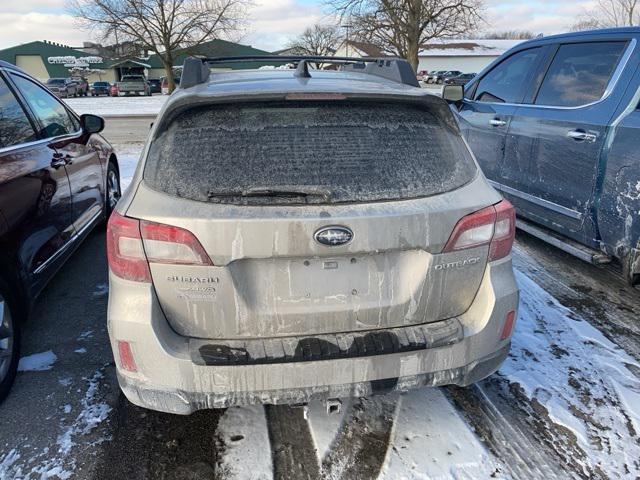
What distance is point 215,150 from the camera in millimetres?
2141

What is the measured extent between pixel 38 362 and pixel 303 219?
2293 millimetres

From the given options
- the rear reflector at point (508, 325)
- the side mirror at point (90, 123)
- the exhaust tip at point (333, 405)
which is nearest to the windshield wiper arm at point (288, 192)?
the exhaust tip at point (333, 405)

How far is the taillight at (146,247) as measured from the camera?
2.00m

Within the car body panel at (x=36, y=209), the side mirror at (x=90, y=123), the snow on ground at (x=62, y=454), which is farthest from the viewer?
the side mirror at (x=90, y=123)

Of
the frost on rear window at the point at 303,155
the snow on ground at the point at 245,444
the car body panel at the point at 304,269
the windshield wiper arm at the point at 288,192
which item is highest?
the frost on rear window at the point at 303,155

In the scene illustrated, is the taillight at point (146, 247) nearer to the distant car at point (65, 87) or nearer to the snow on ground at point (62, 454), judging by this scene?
the snow on ground at point (62, 454)

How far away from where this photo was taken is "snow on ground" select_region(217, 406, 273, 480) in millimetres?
2342

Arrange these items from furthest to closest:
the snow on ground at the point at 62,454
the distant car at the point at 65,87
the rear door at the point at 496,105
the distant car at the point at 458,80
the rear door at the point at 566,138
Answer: the distant car at the point at 65,87, the distant car at the point at 458,80, the rear door at the point at 496,105, the rear door at the point at 566,138, the snow on ground at the point at 62,454

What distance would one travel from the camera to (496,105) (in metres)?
5.24

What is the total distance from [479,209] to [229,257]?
1.07 meters

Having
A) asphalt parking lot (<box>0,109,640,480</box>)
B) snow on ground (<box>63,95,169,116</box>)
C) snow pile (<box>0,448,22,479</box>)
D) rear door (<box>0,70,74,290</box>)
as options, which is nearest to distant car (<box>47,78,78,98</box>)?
snow on ground (<box>63,95,169,116</box>)

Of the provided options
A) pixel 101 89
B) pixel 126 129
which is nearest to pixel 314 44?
pixel 101 89

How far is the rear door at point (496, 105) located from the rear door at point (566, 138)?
18 cm

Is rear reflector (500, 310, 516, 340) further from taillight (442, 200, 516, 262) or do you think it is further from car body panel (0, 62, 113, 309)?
car body panel (0, 62, 113, 309)
